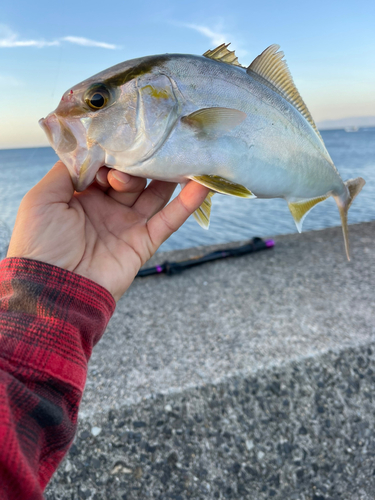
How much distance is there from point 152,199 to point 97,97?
0.64 m

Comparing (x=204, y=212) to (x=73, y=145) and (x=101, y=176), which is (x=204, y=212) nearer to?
(x=101, y=176)

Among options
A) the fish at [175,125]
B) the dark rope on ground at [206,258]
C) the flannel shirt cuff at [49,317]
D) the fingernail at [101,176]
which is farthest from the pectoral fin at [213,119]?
the dark rope on ground at [206,258]

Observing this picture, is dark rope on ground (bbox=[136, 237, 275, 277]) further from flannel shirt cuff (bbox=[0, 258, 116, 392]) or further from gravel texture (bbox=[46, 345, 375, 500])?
flannel shirt cuff (bbox=[0, 258, 116, 392])


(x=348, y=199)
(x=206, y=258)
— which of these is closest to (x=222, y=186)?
(x=348, y=199)

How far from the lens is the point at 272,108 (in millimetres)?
1638

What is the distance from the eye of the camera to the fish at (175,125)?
1434mm

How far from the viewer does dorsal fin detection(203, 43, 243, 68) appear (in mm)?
1630

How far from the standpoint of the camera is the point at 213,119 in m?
1.45

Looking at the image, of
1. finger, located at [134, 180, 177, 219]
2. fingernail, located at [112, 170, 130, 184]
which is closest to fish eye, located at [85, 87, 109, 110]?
fingernail, located at [112, 170, 130, 184]

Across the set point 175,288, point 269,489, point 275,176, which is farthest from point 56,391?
point 175,288

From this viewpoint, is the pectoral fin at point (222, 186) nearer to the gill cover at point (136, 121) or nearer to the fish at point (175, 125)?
the fish at point (175, 125)

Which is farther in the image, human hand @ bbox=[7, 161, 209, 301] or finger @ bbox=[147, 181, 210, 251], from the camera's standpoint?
finger @ bbox=[147, 181, 210, 251]

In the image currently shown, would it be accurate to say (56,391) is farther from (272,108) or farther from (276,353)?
(276,353)

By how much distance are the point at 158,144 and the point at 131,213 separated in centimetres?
55
